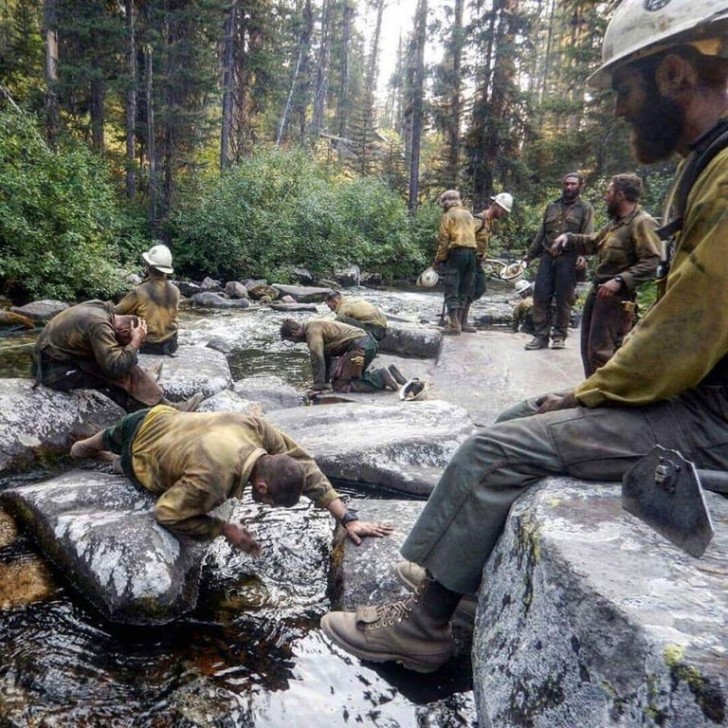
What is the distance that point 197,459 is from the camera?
3.43m

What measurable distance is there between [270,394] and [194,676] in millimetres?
4311

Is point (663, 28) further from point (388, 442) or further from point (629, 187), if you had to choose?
point (629, 187)

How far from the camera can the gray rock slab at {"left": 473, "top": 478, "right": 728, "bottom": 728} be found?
1396mm

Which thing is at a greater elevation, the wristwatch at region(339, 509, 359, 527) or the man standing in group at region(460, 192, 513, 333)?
the man standing in group at region(460, 192, 513, 333)

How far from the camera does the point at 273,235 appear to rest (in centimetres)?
1875

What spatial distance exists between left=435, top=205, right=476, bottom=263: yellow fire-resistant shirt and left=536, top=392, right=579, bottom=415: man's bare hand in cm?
684

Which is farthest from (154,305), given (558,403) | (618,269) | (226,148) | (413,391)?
(226,148)

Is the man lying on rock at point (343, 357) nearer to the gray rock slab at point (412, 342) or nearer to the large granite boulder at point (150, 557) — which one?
the gray rock slab at point (412, 342)

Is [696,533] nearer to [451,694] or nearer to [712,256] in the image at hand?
[712,256]

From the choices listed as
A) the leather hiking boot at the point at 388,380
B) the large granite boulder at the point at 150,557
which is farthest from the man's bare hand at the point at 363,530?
the leather hiking boot at the point at 388,380

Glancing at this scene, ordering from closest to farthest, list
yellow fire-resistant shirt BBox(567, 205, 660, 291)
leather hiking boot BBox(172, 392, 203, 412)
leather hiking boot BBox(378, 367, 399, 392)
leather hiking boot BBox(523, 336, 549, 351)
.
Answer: yellow fire-resistant shirt BBox(567, 205, 660, 291) → leather hiking boot BBox(172, 392, 203, 412) → leather hiking boot BBox(378, 367, 399, 392) → leather hiking boot BBox(523, 336, 549, 351)

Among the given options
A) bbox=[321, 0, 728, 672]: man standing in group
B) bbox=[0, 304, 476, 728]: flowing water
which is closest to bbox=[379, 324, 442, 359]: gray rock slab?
bbox=[0, 304, 476, 728]: flowing water

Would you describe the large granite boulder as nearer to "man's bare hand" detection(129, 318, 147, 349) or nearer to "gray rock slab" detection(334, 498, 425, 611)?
"gray rock slab" detection(334, 498, 425, 611)

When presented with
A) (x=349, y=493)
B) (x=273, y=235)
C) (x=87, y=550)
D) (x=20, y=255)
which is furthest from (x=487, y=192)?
(x=87, y=550)
